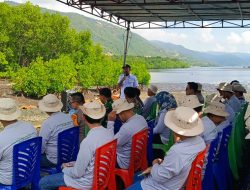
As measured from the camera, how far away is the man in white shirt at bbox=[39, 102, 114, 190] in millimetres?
3299

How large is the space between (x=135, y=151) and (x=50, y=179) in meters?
0.90

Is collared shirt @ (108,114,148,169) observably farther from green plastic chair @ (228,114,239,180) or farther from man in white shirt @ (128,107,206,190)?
green plastic chair @ (228,114,239,180)

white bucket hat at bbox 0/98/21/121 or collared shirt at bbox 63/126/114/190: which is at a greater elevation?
white bucket hat at bbox 0/98/21/121

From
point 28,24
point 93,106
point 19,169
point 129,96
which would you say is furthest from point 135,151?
point 28,24

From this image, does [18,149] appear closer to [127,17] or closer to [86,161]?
[86,161]

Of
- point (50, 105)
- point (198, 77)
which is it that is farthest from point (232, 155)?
point (198, 77)

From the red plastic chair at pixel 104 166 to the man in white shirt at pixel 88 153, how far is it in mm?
58

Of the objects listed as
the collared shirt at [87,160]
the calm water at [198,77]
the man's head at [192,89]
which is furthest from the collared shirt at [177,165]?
the calm water at [198,77]

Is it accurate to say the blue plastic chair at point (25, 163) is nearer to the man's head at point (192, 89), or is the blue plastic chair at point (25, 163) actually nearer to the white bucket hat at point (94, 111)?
the white bucket hat at point (94, 111)

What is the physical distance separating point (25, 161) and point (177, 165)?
4.34 feet

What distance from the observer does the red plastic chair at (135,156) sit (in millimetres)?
4039

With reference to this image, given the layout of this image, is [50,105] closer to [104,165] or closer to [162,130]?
[104,165]

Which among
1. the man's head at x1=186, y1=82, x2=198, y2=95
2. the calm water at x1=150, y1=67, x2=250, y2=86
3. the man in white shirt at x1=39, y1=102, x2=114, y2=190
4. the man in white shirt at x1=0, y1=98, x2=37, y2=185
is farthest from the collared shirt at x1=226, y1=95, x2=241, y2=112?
the calm water at x1=150, y1=67, x2=250, y2=86

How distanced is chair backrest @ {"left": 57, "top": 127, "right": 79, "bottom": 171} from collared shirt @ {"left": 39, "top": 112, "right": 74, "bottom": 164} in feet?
0.64
